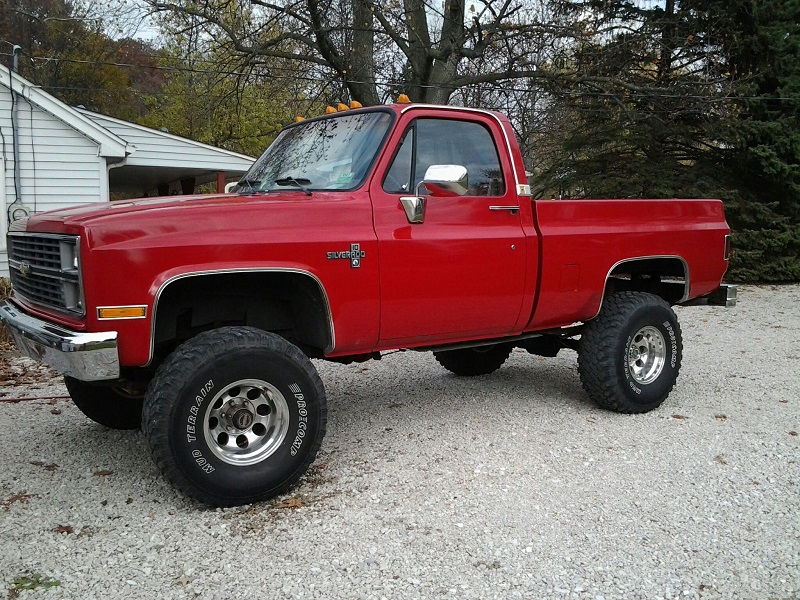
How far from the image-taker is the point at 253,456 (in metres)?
3.88

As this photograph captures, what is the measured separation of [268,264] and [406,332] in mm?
1059

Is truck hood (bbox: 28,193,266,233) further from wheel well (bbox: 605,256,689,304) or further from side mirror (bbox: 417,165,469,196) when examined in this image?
wheel well (bbox: 605,256,689,304)

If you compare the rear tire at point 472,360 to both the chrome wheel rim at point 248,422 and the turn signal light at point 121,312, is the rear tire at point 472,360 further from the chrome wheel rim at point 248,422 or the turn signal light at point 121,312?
the turn signal light at point 121,312

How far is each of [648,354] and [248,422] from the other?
3424 mm

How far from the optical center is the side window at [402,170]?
173 inches

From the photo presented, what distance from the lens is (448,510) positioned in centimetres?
385

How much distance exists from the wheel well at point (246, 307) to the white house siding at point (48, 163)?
926 cm

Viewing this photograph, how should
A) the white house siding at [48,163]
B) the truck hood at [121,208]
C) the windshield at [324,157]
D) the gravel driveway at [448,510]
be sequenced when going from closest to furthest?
the gravel driveway at [448,510] → the truck hood at [121,208] → the windshield at [324,157] → the white house siding at [48,163]

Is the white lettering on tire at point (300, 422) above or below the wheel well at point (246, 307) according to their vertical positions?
below

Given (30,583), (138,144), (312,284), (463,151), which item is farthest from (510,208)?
(138,144)

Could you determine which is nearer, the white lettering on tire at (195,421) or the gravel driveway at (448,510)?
the gravel driveway at (448,510)

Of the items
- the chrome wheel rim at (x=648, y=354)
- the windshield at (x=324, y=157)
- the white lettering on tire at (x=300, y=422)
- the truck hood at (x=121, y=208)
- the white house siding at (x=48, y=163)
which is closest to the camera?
the truck hood at (x=121, y=208)

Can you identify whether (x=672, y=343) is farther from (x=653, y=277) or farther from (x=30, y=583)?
Answer: (x=30, y=583)

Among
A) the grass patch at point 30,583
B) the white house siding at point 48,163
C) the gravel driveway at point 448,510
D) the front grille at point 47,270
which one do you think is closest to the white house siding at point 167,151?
the white house siding at point 48,163
